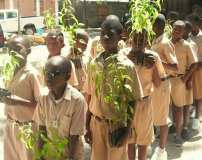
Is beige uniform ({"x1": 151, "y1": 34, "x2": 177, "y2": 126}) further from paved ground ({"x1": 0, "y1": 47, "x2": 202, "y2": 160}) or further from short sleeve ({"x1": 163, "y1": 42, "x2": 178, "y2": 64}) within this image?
paved ground ({"x1": 0, "y1": 47, "x2": 202, "y2": 160})

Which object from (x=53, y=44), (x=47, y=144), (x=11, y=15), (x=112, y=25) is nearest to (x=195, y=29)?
(x=53, y=44)

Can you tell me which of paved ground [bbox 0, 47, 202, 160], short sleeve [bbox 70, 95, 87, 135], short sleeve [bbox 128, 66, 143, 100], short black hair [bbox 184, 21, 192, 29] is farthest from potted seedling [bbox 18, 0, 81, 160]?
short black hair [bbox 184, 21, 192, 29]

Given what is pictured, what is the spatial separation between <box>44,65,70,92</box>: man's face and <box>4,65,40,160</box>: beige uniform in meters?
0.72

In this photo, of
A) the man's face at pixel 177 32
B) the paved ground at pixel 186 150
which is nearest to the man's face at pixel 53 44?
the paved ground at pixel 186 150

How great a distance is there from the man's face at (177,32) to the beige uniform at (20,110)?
Result: 277cm

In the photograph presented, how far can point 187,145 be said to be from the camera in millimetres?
7027

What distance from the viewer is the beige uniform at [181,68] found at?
689 centimetres

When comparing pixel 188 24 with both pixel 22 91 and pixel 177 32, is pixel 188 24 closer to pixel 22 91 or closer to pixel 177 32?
pixel 177 32

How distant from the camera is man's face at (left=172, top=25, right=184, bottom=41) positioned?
665cm

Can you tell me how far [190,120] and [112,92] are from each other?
4.18 metres

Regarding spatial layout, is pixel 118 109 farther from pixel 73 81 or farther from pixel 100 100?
pixel 73 81

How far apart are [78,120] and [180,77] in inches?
139

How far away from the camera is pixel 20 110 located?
448 cm

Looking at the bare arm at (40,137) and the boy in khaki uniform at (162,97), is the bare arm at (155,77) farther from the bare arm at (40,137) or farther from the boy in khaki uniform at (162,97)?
the bare arm at (40,137)
